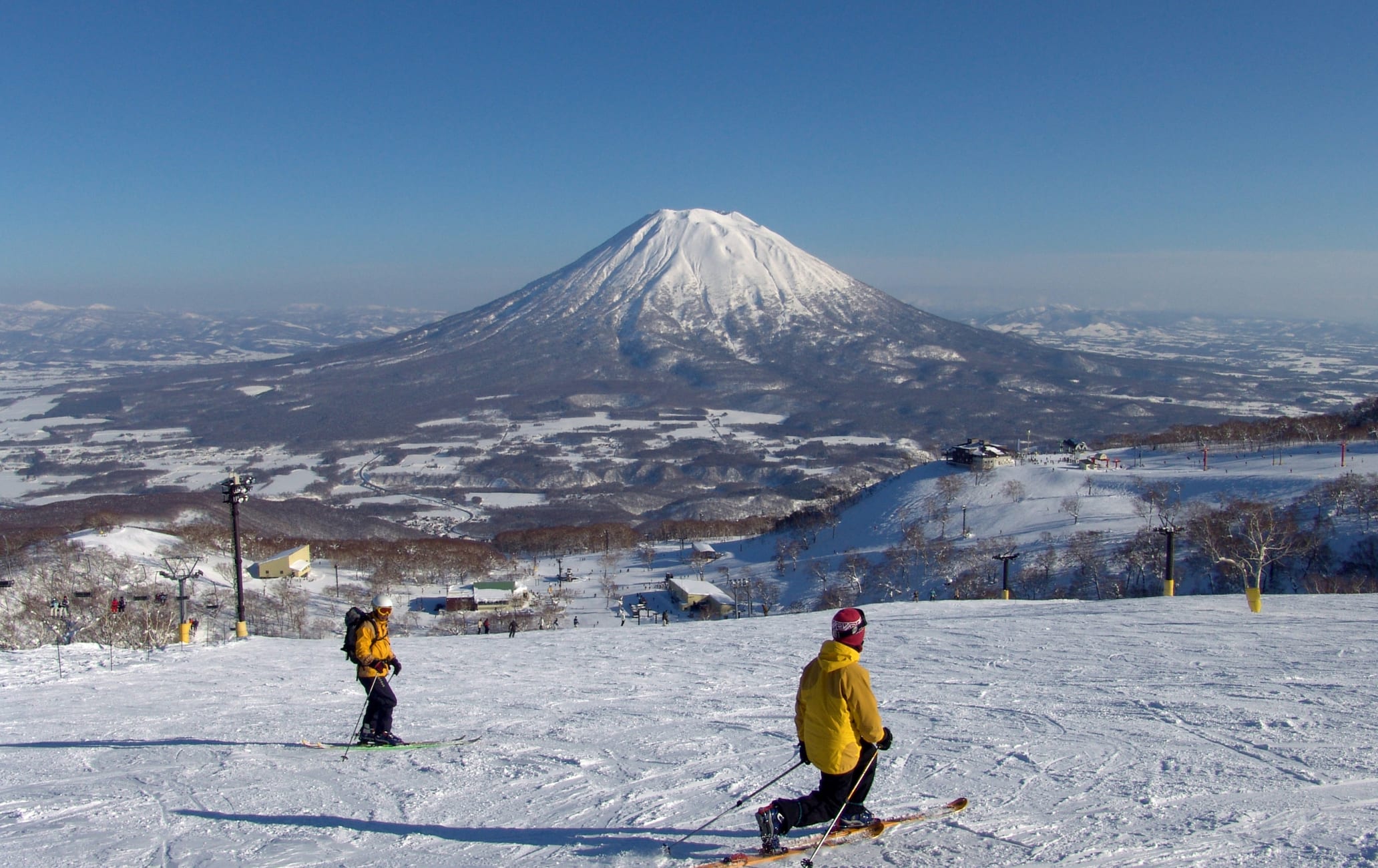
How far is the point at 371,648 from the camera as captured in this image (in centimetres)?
700

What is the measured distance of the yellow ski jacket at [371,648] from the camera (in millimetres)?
6953

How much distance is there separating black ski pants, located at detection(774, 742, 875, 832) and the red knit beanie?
61 centimetres

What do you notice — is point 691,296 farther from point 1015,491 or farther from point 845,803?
point 845,803

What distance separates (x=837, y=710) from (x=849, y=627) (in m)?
0.41

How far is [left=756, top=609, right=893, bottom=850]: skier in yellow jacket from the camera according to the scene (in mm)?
4363

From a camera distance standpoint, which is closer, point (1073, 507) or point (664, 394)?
point (1073, 507)

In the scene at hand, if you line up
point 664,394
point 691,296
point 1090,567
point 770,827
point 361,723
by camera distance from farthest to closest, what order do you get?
point 691,296, point 664,394, point 1090,567, point 361,723, point 770,827

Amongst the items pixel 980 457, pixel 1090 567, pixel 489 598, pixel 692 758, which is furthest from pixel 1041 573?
pixel 692 758

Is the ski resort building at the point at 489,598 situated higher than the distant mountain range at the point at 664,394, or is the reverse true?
the distant mountain range at the point at 664,394

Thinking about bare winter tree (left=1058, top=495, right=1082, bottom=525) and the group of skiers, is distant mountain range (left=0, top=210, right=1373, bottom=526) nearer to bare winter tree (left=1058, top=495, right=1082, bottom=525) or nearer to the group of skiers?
bare winter tree (left=1058, top=495, right=1082, bottom=525)

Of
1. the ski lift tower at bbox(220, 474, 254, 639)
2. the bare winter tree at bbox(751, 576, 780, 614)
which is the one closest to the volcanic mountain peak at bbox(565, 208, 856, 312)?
the bare winter tree at bbox(751, 576, 780, 614)

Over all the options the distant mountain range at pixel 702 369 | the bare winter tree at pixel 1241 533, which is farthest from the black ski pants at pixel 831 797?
the distant mountain range at pixel 702 369

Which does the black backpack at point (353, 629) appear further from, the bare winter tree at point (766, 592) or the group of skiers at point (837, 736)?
the bare winter tree at point (766, 592)

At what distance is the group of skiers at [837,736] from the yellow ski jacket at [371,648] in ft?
11.9
